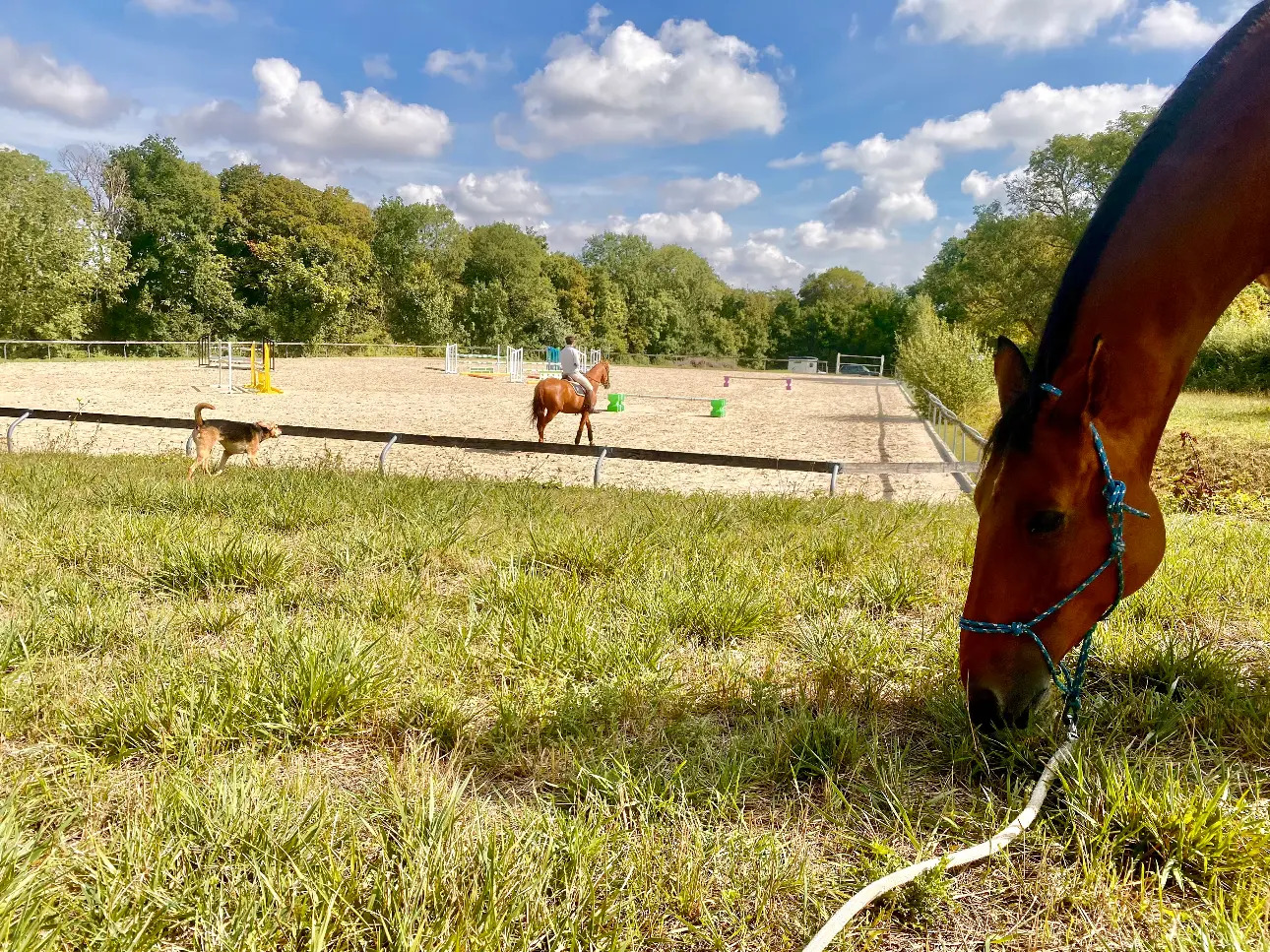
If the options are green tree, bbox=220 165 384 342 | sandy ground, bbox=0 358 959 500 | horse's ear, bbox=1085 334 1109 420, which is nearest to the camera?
horse's ear, bbox=1085 334 1109 420

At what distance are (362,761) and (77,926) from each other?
842 millimetres

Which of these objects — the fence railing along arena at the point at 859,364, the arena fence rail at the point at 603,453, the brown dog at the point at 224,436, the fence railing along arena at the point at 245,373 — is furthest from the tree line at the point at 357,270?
the brown dog at the point at 224,436

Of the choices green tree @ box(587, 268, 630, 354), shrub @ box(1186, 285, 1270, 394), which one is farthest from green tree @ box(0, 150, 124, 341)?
shrub @ box(1186, 285, 1270, 394)

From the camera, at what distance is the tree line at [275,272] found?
40.5 meters

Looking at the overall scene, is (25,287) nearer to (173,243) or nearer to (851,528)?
(173,243)

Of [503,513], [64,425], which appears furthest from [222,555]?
[64,425]

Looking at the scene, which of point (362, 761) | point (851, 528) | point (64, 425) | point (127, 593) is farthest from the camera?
point (64, 425)

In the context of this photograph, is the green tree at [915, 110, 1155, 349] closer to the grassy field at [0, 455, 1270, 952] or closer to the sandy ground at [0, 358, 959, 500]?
the sandy ground at [0, 358, 959, 500]

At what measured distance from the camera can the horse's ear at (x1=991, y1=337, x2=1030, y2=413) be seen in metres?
1.94

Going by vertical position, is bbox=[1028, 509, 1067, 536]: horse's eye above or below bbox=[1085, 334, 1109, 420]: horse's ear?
below

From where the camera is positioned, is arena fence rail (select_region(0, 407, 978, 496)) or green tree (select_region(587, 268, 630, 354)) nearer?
arena fence rail (select_region(0, 407, 978, 496))

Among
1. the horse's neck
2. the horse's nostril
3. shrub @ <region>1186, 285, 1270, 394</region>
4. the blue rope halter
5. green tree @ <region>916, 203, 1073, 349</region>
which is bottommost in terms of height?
the horse's nostril

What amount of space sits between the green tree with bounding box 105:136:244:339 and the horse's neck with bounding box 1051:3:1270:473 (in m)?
55.6

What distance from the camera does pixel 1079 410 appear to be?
187cm
